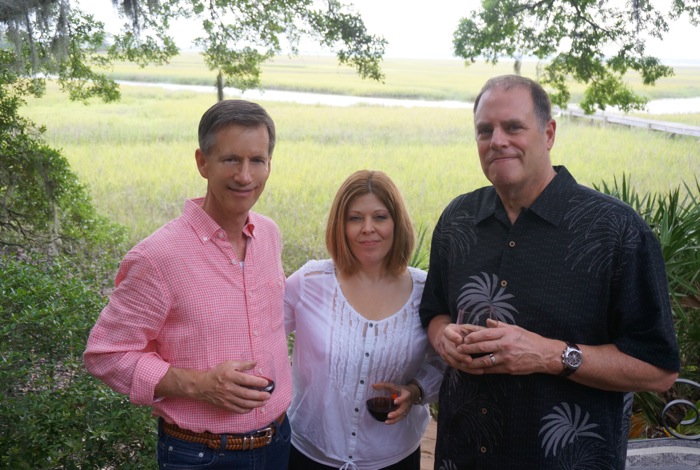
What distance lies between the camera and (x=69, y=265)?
4.35 m

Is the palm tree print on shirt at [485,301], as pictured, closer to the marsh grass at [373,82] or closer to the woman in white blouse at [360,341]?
the woman in white blouse at [360,341]

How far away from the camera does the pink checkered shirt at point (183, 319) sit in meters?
1.54

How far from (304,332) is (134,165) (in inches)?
178

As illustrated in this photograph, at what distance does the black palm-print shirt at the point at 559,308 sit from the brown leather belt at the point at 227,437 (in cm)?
50

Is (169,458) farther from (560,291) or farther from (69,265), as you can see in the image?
(69,265)

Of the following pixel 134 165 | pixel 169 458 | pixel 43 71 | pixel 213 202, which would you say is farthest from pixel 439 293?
pixel 134 165

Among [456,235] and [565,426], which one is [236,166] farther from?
[565,426]

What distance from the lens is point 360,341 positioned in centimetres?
203

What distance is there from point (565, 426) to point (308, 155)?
5.08 m

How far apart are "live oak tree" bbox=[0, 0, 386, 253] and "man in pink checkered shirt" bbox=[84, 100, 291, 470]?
120 inches

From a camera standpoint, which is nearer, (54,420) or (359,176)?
(359,176)

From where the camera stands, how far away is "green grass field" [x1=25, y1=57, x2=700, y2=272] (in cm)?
596

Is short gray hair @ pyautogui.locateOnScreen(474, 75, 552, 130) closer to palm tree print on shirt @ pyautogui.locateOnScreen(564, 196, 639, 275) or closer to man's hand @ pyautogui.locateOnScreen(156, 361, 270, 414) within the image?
palm tree print on shirt @ pyautogui.locateOnScreen(564, 196, 639, 275)

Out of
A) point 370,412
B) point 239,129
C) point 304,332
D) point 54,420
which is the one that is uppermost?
point 239,129
